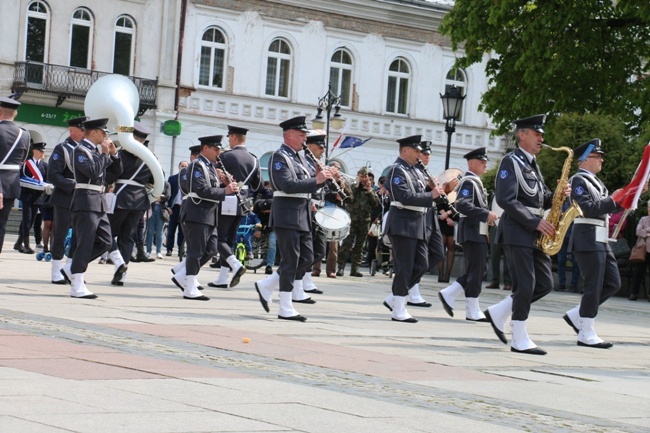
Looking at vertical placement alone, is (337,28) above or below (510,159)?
above

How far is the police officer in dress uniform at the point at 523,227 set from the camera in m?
11.8

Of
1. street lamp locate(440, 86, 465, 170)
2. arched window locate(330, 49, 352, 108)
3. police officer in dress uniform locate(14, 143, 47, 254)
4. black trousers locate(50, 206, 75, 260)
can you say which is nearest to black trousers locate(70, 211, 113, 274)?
black trousers locate(50, 206, 75, 260)

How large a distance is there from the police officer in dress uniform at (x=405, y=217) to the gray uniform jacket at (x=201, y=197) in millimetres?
2085

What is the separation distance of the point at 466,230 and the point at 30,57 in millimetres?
28487

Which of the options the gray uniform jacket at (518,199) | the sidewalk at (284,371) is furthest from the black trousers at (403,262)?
the gray uniform jacket at (518,199)

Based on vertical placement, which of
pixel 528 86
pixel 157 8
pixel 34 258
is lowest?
pixel 34 258

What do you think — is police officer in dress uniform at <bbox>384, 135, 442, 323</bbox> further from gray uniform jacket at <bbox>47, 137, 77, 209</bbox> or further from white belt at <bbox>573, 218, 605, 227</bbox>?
gray uniform jacket at <bbox>47, 137, 77, 209</bbox>

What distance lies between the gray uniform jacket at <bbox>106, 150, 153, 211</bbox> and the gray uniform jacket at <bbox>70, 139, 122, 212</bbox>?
2234 millimetres

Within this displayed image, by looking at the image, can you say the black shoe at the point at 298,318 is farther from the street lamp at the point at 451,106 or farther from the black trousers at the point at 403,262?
the street lamp at the point at 451,106

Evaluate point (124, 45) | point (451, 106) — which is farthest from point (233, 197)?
point (124, 45)

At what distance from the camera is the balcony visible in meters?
41.1

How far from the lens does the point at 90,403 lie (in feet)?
22.9

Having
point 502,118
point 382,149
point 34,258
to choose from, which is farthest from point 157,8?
point 34,258

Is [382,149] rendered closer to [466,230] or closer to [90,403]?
[466,230]
